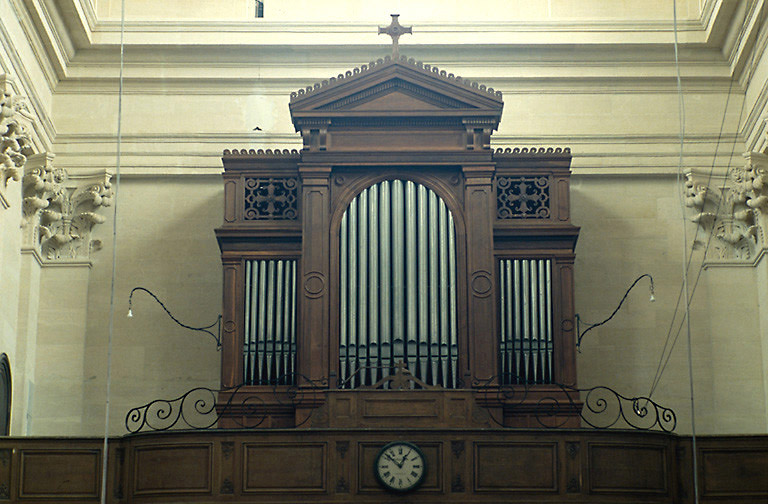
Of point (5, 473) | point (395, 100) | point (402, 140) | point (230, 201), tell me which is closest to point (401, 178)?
point (402, 140)

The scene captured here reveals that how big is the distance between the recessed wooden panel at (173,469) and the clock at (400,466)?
185cm

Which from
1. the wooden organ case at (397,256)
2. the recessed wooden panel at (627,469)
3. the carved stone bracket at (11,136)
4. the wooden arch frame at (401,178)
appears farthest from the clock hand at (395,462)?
the carved stone bracket at (11,136)

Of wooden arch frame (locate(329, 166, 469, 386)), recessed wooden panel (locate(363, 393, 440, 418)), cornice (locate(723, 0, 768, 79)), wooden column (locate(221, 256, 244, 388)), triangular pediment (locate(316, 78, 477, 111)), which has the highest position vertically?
cornice (locate(723, 0, 768, 79))

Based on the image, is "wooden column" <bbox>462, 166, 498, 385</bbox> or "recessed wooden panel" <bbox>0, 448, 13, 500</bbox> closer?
"recessed wooden panel" <bbox>0, 448, 13, 500</bbox>

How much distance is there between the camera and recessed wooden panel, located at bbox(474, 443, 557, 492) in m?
16.8

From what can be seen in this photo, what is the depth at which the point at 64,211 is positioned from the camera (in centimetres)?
2080

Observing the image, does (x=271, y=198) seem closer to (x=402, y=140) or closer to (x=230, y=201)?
(x=230, y=201)

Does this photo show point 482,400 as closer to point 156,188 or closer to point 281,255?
point 281,255

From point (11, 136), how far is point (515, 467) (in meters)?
7.11

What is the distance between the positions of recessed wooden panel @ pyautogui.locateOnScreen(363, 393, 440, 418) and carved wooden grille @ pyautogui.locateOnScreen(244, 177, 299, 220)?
2.89 meters

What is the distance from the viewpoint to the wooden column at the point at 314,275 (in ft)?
59.3

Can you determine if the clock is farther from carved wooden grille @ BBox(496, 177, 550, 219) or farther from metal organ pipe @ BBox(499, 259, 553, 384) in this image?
carved wooden grille @ BBox(496, 177, 550, 219)

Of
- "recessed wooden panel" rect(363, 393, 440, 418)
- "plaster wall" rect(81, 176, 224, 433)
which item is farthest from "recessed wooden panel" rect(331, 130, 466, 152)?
"recessed wooden panel" rect(363, 393, 440, 418)

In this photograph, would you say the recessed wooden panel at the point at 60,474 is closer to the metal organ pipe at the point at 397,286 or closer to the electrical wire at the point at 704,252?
the metal organ pipe at the point at 397,286
